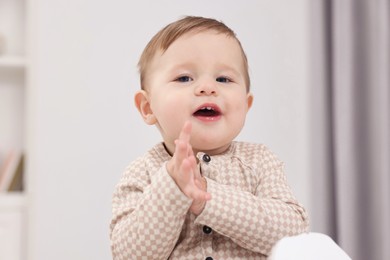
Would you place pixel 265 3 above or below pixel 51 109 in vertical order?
above

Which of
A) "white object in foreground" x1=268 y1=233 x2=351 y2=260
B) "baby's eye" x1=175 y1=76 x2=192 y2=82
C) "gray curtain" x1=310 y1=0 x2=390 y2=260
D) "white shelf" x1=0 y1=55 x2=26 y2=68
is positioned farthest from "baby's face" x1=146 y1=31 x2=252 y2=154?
"white shelf" x1=0 y1=55 x2=26 y2=68

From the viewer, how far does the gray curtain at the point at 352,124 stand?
1878mm

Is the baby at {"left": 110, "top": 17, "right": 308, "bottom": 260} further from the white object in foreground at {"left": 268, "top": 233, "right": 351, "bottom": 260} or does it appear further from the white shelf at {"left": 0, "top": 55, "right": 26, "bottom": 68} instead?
the white shelf at {"left": 0, "top": 55, "right": 26, "bottom": 68}

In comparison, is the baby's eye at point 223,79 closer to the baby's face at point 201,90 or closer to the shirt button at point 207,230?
the baby's face at point 201,90

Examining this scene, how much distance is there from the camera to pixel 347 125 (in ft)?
6.66

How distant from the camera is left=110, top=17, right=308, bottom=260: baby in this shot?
0.84 m

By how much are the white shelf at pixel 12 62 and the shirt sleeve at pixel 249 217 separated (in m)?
1.69

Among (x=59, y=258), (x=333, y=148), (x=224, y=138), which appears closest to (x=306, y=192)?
(x=333, y=148)

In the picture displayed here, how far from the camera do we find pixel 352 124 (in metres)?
2.03

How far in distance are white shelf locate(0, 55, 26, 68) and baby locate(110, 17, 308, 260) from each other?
143 cm

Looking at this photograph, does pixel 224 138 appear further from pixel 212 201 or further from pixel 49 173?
pixel 49 173

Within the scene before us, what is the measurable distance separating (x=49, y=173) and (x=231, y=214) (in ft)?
5.26

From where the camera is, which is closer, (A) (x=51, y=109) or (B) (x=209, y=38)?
(B) (x=209, y=38)

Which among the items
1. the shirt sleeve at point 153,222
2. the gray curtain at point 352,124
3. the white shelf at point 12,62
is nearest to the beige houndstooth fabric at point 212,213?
the shirt sleeve at point 153,222
